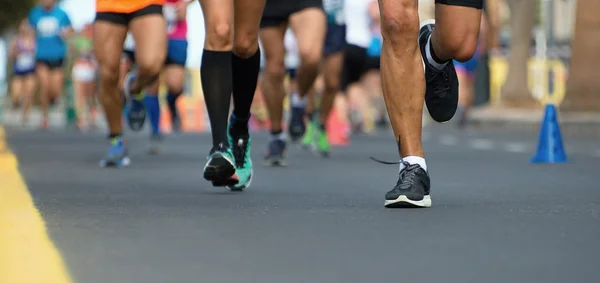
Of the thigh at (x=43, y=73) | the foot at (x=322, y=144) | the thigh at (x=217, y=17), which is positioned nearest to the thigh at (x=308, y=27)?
the foot at (x=322, y=144)

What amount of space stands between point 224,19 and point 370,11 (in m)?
12.1

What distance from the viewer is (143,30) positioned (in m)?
10.9

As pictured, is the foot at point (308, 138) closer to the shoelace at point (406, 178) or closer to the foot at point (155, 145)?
the foot at point (155, 145)

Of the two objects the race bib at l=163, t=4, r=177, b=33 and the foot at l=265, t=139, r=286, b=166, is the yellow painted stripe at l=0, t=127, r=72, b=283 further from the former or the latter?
the race bib at l=163, t=4, r=177, b=33

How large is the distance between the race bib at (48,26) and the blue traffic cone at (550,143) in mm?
12648

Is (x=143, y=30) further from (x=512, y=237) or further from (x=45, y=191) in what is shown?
(x=512, y=237)

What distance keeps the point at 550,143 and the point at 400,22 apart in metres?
5.22

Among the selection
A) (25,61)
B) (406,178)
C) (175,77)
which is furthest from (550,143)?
(25,61)

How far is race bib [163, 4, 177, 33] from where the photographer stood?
1436 centimetres

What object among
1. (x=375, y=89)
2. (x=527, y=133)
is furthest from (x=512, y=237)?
(x=375, y=89)

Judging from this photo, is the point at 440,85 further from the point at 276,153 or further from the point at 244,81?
the point at 276,153

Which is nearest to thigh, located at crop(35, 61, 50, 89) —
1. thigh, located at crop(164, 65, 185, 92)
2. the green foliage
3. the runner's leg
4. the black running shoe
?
thigh, located at crop(164, 65, 185, 92)

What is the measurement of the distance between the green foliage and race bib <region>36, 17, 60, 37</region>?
91.2 feet

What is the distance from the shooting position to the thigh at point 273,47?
36.8ft
